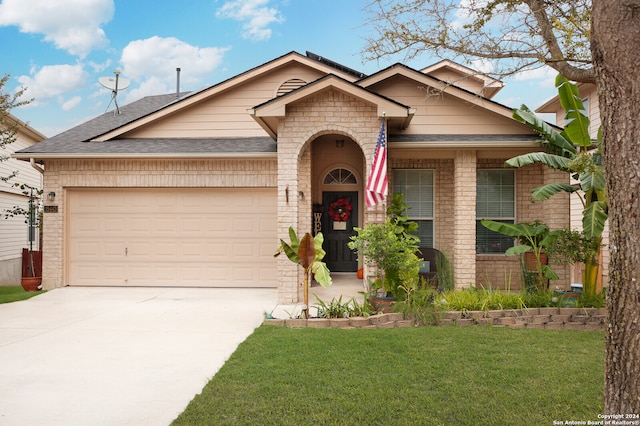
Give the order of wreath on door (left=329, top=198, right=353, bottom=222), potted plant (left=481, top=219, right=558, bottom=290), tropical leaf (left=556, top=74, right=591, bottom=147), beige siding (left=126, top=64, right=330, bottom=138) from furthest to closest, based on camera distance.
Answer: wreath on door (left=329, top=198, right=353, bottom=222), beige siding (left=126, top=64, right=330, bottom=138), tropical leaf (left=556, top=74, right=591, bottom=147), potted plant (left=481, top=219, right=558, bottom=290)

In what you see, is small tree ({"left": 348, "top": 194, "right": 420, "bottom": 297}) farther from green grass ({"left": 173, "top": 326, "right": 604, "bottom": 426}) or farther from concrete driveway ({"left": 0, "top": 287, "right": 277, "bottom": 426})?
concrete driveway ({"left": 0, "top": 287, "right": 277, "bottom": 426})

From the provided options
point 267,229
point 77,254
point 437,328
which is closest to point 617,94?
point 437,328

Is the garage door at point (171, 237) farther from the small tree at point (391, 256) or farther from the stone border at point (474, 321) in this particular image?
the stone border at point (474, 321)

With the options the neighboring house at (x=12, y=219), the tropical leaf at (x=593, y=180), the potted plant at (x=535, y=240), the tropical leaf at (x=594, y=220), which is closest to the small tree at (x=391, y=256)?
the potted plant at (x=535, y=240)

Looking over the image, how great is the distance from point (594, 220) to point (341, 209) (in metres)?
6.11

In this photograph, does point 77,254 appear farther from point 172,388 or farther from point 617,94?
point 617,94

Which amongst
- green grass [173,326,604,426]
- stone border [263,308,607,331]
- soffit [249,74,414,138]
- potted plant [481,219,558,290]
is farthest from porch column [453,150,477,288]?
green grass [173,326,604,426]

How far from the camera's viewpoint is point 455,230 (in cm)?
1038

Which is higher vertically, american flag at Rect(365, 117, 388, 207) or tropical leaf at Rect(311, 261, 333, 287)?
american flag at Rect(365, 117, 388, 207)

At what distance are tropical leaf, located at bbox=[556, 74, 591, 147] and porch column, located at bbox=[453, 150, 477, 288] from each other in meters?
2.10

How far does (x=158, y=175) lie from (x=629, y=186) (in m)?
10.7

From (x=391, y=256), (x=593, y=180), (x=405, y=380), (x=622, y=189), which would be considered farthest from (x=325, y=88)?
(x=622, y=189)

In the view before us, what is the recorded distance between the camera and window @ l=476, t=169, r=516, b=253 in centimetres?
1159

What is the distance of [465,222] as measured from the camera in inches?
407
